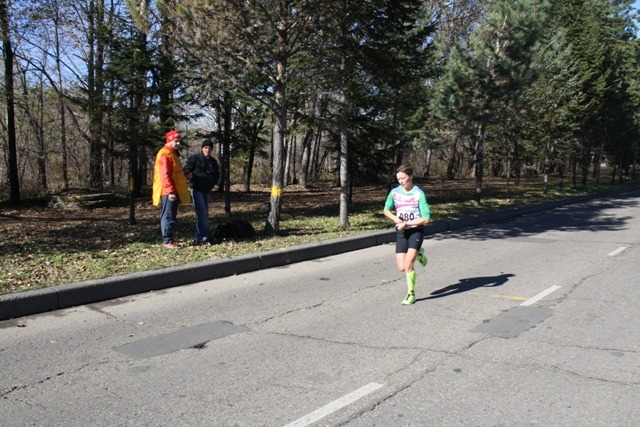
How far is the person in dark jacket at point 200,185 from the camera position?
9.79 meters

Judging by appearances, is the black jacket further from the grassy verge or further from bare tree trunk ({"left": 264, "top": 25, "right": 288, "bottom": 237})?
bare tree trunk ({"left": 264, "top": 25, "right": 288, "bottom": 237})

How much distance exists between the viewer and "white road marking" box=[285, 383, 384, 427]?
A: 355 cm

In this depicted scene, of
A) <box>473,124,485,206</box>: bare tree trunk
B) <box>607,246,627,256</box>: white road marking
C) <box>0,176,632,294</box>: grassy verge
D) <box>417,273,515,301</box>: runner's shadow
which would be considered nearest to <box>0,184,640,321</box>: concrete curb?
<box>0,176,632,294</box>: grassy verge

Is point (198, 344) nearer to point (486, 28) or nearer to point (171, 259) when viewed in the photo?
point (171, 259)

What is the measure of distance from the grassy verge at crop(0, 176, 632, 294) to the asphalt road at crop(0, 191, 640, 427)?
1006mm

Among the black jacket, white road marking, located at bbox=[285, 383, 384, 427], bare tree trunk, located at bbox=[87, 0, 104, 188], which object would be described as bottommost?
white road marking, located at bbox=[285, 383, 384, 427]

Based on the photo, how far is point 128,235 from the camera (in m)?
10.7

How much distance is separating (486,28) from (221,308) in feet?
46.2

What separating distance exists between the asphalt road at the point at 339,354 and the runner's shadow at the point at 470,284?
0.10ft

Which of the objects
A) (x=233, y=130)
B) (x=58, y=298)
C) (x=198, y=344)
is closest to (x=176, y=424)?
(x=198, y=344)

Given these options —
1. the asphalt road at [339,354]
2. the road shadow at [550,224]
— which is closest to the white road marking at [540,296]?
the asphalt road at [339,354]

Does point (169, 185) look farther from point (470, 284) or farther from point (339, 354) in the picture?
point (339, 354)

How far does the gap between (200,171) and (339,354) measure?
5.95 m

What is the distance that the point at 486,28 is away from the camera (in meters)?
16.8
